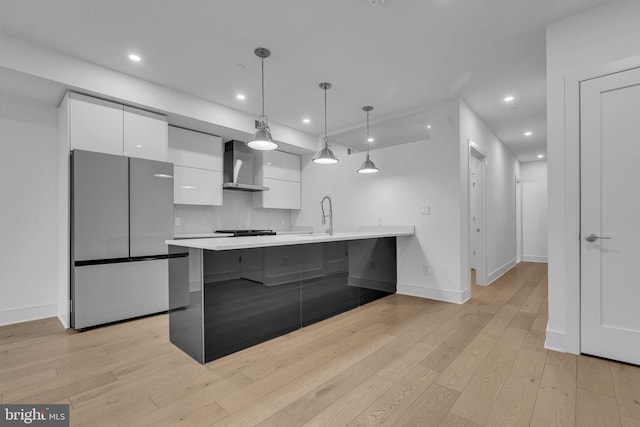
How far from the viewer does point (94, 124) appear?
3.15m

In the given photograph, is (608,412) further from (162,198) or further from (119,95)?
(119,95)

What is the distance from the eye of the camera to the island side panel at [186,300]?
2.22m

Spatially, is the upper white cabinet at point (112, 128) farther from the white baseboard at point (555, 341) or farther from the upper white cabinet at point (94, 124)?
the white baseboard at point (555, 341)

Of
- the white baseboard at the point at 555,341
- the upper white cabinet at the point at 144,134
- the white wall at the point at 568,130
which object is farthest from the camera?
the upper white cabinet at the point at 144,134

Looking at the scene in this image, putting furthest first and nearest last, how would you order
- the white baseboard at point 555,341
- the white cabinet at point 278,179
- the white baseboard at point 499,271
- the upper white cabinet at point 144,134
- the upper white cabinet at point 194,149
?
1. the white cabinet at point 278,179
2. the white baseboard at point 499,271
3. the upper white cabinet at point 194,149
4. the upper white cabinet at point 144,134
5. the white baseboard at point 555,341

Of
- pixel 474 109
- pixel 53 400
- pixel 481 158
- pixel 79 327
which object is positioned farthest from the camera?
pixel 481 158

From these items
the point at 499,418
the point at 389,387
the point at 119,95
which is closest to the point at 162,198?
the point at 119,95

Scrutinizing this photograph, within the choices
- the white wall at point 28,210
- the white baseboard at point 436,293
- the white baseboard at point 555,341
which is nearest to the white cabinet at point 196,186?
the white wall at point 28,210

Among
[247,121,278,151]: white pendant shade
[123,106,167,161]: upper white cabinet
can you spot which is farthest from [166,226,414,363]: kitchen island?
[123,106,167,161]: upper white cabinet

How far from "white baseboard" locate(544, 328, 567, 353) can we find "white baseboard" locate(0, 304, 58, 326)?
16.6ft

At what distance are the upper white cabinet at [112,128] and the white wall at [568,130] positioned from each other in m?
4.02

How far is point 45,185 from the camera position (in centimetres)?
343

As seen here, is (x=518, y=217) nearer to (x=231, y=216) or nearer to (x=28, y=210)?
(x=231, y=216)

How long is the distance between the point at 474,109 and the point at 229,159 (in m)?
3.80
